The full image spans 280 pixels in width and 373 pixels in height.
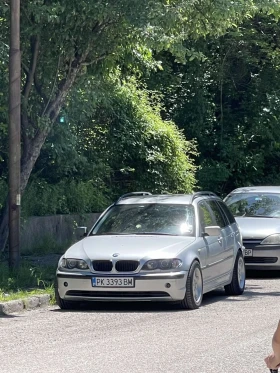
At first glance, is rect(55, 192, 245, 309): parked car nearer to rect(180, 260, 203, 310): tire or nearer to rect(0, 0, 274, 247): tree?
rect(180, 260, 203, 310): tire

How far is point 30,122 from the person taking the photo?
16.1 m

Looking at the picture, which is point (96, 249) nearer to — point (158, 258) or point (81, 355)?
point (158, 258)

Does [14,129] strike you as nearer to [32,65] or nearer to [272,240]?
[32,65]

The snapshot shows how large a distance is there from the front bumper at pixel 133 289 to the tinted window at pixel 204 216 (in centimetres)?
154

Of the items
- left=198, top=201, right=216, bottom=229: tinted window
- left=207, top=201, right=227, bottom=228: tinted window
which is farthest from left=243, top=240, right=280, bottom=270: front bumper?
left=198, top=201, right=216, bottom=229: tinted window

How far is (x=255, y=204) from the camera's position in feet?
59.5

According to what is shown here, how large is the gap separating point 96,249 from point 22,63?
4917mm

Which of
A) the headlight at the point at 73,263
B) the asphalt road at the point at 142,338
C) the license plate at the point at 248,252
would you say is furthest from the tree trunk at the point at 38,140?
the license plate at the point at 248,252

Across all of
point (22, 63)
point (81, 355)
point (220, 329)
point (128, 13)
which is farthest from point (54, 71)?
point (81, 355)

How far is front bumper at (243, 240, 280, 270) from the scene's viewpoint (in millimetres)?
16438

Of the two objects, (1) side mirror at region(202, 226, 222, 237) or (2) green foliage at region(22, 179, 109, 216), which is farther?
(2) green foliage at region(22, 179, 109, 216)

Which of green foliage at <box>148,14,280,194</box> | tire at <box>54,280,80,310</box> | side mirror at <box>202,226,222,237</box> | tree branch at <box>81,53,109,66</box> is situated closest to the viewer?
tire at <box>54,280,80,310</box>

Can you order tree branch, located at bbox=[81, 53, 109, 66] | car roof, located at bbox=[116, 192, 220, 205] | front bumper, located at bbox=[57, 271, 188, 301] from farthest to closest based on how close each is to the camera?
tree branch, located at bbox=[81, 53, 109, 66], car roof, located at bbox=[116, 192, 220, 205], front bumper, located at bbox=[57, 271, 188, 301]

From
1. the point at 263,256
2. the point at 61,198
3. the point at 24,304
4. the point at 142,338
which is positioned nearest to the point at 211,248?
the point at 24,304
